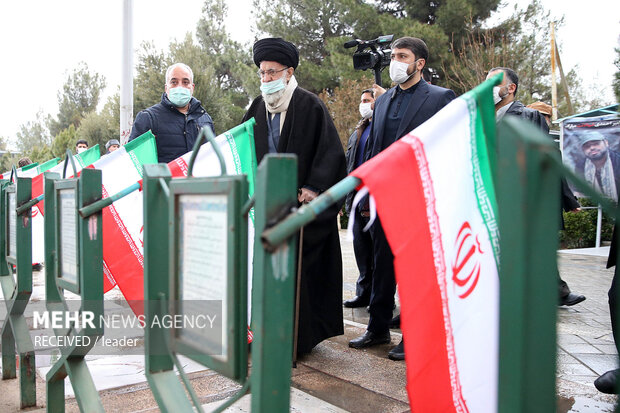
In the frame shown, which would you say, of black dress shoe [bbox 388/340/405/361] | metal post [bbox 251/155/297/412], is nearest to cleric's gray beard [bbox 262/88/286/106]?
black dress shoe [bbox 388/340/405/361]

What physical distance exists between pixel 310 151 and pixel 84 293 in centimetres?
196

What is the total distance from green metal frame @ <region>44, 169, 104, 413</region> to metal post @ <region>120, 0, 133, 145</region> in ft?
17.7

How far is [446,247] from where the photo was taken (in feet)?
5.50

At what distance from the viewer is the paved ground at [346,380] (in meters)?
2.85

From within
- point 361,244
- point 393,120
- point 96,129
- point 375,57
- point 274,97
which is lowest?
point 361,244

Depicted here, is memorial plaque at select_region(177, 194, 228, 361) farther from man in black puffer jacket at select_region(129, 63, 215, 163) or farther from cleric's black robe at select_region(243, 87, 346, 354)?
man in black puffer jacket at select_region(129, 63, 215, 163)

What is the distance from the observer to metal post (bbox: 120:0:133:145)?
774 centimetres

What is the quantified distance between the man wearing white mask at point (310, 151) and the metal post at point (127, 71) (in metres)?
4.35

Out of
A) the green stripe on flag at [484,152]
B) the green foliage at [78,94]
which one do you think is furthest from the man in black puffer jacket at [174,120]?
the green foliage at [78,94]

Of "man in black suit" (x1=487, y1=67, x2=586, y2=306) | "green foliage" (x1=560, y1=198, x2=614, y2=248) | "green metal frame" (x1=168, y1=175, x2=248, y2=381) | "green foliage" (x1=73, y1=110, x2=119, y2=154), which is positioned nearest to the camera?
"green metal frame" (x1=168, y1=175, x2=248, y2=381)

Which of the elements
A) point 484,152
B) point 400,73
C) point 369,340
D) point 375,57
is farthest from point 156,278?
point 375,57

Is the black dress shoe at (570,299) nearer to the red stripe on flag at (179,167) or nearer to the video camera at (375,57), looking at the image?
the video camera at (375,57)

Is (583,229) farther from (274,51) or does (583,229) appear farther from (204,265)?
(204,265)

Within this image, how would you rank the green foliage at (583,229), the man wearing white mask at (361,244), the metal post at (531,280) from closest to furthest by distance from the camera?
the metal post at (531,280)
the man wearing white mask at (361,244)
the green foliage at (583,229)
